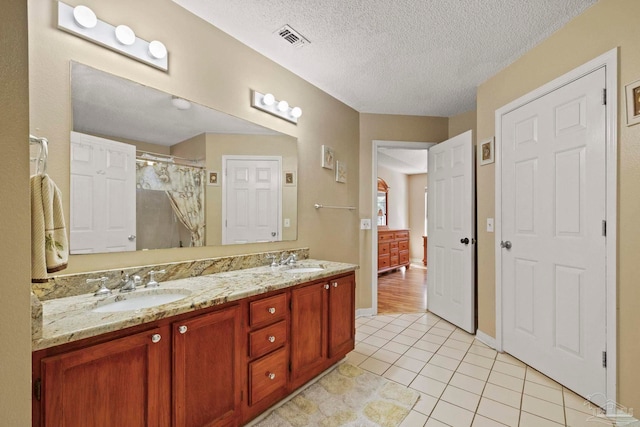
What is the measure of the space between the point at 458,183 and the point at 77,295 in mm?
3135

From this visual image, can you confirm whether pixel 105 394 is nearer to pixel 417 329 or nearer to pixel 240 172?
pixel 240 172

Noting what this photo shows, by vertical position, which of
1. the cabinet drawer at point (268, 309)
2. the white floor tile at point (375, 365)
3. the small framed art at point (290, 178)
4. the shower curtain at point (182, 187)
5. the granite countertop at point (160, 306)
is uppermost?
the small framed art at point (290, 178)

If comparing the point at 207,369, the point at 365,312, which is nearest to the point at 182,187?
Result: the point at 207,369

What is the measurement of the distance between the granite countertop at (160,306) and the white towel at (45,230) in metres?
0.19

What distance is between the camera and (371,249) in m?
3.30

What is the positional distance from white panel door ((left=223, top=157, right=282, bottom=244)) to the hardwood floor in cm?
199

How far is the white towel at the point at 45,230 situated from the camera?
2.74 ft

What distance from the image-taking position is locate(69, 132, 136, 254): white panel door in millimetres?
1312

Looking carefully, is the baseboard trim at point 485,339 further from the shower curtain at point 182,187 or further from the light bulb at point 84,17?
the light bulb at point 84,17

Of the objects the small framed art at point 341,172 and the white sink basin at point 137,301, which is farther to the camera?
the small framed art at point 341,172

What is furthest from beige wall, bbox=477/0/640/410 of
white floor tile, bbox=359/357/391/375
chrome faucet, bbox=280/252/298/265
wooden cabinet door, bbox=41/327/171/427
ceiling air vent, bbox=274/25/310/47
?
wooden cabinet door, bbox=41/327/171/427

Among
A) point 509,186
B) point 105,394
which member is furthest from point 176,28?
point 509,186

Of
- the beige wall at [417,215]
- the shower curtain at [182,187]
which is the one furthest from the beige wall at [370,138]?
the beige wall at [417,215]

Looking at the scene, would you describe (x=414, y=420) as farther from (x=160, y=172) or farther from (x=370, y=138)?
(x=370, y=138)
